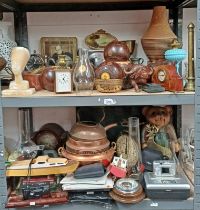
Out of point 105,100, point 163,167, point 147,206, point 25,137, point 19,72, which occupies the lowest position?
point 147,206

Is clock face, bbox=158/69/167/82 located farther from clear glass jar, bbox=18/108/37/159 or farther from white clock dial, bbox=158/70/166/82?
clear glass jar, bbox=18/108/37/159

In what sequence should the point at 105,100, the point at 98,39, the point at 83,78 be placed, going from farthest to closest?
1. the point at 98,39
2. the point at 83,78
3. the point at 105,100

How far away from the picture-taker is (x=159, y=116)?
1.45m

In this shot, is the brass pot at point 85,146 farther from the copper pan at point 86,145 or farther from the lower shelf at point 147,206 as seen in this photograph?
the lower shelf at point 147,206

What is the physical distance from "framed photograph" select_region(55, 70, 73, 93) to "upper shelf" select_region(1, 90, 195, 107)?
0.13 feet

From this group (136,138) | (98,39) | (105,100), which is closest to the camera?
(105,100)

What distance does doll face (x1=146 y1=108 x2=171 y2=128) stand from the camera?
1.44 m

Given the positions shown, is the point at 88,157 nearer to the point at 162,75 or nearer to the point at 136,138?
the point at 136,138

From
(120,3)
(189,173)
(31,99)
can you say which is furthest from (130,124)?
(120,3)

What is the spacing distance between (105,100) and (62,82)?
18 cm

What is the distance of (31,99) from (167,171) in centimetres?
64

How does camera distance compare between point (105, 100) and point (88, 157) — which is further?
point (88, 157)

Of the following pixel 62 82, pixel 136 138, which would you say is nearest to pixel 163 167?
pixel 136 138

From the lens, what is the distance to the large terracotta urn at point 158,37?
1.36 metres
